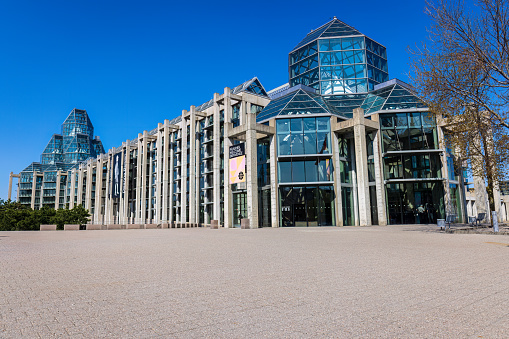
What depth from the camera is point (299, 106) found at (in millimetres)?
36125

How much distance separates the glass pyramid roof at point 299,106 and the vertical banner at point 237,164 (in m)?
4.50

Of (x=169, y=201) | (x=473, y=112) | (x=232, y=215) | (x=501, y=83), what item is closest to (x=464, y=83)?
(x=501, y=83)

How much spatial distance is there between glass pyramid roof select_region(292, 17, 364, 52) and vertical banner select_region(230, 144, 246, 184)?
71.2ft

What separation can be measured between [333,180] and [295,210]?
484 cm

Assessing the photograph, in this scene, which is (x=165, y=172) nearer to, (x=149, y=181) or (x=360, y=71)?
(x=149, y=181)

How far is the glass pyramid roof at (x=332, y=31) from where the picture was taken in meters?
46.6

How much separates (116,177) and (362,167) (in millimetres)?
54937

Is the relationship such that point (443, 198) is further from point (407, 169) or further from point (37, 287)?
point (37, 287)

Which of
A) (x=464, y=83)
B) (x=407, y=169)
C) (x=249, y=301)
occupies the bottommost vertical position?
(x=249, y=301)

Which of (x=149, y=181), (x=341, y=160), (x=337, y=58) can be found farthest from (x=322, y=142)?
(x=149, y=181)

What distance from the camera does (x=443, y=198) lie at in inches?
1325

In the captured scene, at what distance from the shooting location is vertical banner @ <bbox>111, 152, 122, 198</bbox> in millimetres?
70688

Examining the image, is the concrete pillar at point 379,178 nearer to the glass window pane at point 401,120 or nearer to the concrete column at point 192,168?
the glass window pane at point 401,120

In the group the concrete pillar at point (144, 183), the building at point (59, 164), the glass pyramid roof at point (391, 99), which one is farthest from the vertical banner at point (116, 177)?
the glass pyramid roof at point (391, 99)
